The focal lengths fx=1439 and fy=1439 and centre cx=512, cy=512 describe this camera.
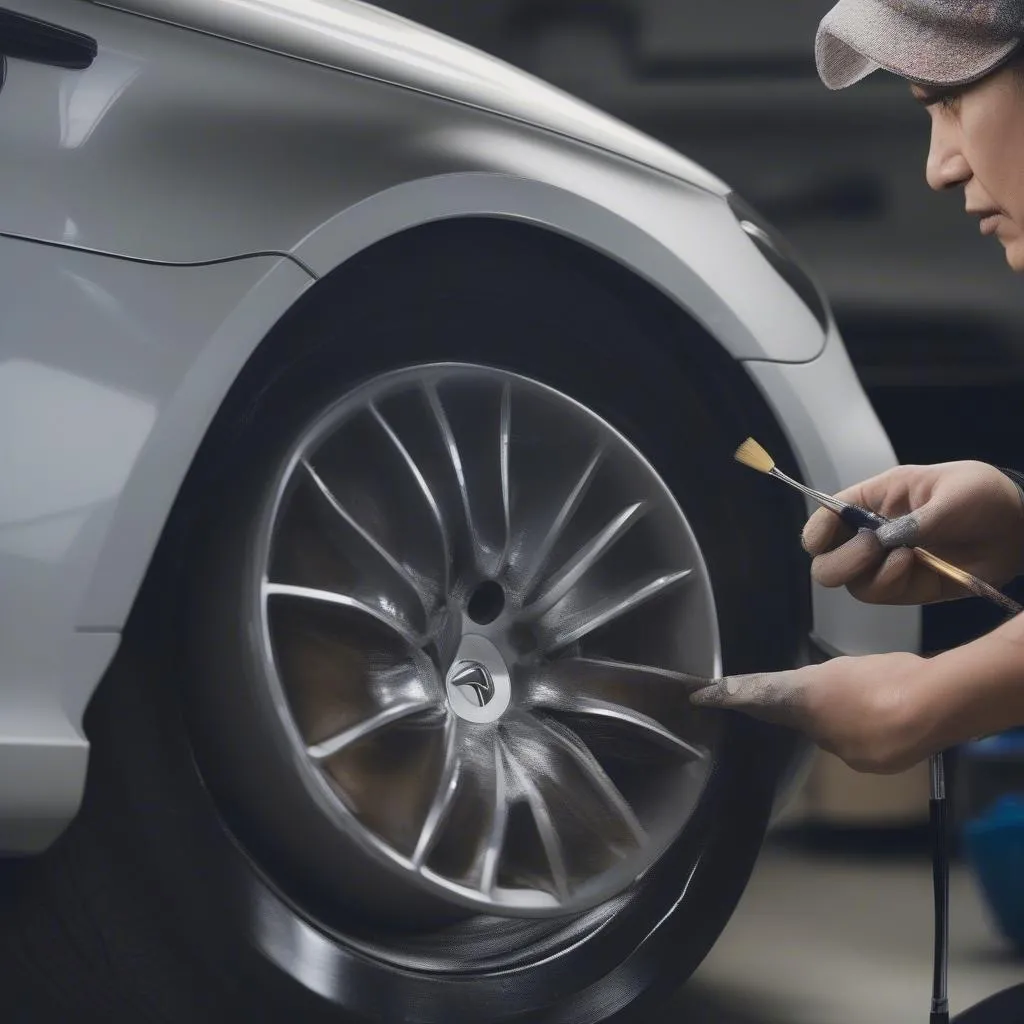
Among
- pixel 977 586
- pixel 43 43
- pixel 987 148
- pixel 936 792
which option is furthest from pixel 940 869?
pixel 43 43

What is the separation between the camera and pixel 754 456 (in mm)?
1209

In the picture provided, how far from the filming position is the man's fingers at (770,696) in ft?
3.40

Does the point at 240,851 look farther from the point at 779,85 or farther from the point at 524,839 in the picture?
the point at 779,85

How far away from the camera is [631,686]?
1.19 meters

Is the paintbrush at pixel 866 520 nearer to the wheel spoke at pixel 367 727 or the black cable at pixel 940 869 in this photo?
the black cable at pixel 940 869

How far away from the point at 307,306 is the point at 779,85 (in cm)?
124

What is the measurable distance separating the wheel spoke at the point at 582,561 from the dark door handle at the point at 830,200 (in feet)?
3.43

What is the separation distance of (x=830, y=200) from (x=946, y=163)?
3.63ft

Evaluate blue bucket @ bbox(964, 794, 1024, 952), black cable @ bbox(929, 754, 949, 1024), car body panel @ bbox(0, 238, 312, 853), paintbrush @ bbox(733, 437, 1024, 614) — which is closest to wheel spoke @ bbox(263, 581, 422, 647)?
car body panel @ bbox(0, 238, 312, 853)

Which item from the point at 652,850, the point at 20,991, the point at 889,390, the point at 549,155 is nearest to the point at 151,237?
the point at 549,155

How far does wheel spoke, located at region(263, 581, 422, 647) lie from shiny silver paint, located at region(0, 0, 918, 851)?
0.11 m

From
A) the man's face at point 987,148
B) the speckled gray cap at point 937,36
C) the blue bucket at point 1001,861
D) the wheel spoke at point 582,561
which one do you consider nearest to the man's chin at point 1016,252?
the man's face at point 987,148

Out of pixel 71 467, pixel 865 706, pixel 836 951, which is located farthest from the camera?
pixel 836 951

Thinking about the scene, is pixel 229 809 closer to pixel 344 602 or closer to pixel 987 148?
pixel 344 602
